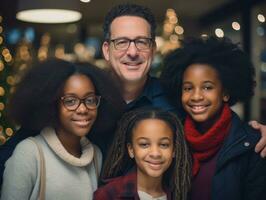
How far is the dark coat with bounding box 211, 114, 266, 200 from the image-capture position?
267 cm

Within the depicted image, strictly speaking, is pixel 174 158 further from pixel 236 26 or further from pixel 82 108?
pixel 236 26

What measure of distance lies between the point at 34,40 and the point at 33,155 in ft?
8.26

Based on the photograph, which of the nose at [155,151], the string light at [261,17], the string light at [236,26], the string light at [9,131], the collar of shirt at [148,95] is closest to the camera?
the nose at [155,151]

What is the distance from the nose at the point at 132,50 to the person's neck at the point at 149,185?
659 mm

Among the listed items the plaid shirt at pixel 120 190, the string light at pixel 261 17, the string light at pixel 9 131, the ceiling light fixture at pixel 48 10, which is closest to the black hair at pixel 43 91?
the plaid shirt at pixel 120 190

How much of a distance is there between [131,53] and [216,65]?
1.53 ft

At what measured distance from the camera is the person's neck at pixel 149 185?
8.87ft

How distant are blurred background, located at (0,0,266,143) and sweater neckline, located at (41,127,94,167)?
1.49 m

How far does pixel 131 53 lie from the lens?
2.92m

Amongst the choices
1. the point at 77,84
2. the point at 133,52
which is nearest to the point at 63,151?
the point at 77,84

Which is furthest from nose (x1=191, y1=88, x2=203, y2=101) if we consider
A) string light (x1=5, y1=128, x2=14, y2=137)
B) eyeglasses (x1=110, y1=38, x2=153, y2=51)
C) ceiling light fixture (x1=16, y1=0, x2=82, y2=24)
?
string light (x1=5, y1=128, x2=14, y2=137)

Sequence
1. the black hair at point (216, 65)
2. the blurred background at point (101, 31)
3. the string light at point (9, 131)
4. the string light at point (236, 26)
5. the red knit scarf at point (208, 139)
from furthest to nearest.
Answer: the string light at point (236, 26) < the blurred background at point (101, 31) < the string light at point (9, 131) < the black hair at point (216, 65) < the red knit scarf at point (208, 139)

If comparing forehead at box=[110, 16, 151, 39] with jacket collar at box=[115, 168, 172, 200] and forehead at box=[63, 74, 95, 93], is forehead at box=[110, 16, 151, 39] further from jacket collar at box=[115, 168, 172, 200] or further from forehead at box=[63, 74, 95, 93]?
jacket collar at box=[115, 168, 172, 200]

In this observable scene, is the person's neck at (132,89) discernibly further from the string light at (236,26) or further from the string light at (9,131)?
the string light at (236,26)
